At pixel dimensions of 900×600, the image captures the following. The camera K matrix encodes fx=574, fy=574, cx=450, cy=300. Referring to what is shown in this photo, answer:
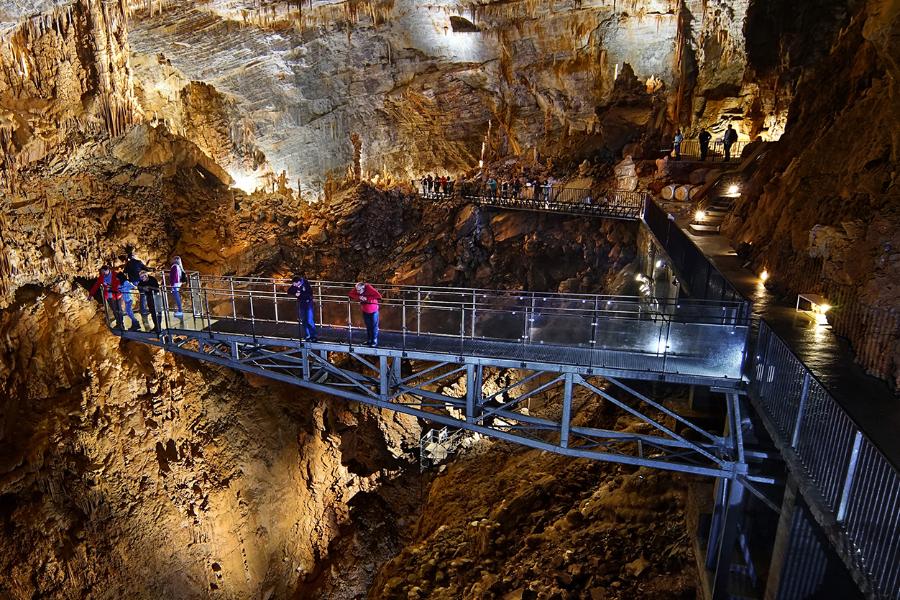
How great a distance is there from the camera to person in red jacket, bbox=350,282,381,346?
966 centimetres

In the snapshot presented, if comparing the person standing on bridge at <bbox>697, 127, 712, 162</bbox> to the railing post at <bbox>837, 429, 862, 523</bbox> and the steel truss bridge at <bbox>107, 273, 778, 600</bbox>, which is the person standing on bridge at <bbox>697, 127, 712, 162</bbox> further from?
the railing post at <bbox>837, 429, 862, 523</bbox>

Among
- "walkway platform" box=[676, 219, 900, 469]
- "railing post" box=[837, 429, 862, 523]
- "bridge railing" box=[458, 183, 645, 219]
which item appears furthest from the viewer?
"bridge railing" box=[458, 183, 645, 219]

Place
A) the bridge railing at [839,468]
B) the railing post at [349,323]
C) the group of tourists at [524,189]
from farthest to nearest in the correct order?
the group of tourists at [524,189], the railing post at [349,323], the bridge railing at [839,468]

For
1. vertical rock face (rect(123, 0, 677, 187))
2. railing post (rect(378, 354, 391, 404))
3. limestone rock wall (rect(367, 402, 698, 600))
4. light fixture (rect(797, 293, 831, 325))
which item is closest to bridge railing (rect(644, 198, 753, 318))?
light fixture (rect(797, 293, 831, 325))

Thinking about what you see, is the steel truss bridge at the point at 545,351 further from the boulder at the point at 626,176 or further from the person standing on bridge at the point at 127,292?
the boulder at the point at 626,176

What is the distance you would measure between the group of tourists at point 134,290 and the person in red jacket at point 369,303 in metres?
4.29

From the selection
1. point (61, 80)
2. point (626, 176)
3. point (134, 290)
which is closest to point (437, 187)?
point (626, 176)

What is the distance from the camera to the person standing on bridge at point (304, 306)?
10102 mm

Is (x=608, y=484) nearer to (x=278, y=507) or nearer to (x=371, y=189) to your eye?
(x=278, y=507)

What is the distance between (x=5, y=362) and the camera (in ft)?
40.9

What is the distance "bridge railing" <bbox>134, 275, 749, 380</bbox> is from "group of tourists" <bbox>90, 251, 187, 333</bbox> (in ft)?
0.67

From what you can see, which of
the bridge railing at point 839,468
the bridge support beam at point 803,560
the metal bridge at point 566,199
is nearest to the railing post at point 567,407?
the bridge railing at point 839,468

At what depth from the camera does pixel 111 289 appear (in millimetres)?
11750

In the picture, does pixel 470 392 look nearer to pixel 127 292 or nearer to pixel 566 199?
pixel 127 292
